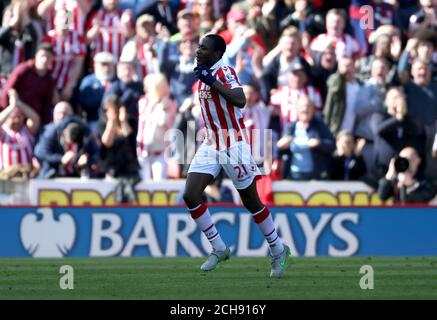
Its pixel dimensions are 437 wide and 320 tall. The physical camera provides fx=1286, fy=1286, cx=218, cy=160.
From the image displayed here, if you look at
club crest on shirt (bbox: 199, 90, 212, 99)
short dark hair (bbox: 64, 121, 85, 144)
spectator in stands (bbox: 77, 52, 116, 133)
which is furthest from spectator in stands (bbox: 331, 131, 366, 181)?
club crest on shirt (bbox: 199, 90, 212, 99)

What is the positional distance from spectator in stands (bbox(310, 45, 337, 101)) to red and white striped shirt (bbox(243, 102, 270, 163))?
983 mm

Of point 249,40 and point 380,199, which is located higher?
point 249,40

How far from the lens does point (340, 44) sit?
19625 mm

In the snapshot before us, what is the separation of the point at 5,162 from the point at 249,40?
4.05 m

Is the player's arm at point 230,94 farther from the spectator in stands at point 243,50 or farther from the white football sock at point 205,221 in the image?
the spectator in stands at point 243,50

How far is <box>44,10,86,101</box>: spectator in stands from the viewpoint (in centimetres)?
1953

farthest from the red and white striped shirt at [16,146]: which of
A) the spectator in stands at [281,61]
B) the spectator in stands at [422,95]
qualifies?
the spectator in stands at [422,95]

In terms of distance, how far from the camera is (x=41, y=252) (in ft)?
56.1

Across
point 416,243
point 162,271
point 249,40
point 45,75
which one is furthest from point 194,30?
point 162,271

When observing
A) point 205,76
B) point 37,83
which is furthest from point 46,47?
point 205,76

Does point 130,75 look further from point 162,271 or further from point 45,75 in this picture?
point 162,271

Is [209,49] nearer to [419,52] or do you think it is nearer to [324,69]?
[324,69]

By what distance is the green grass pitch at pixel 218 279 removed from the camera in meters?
12.0

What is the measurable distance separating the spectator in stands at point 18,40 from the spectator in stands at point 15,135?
838mm
